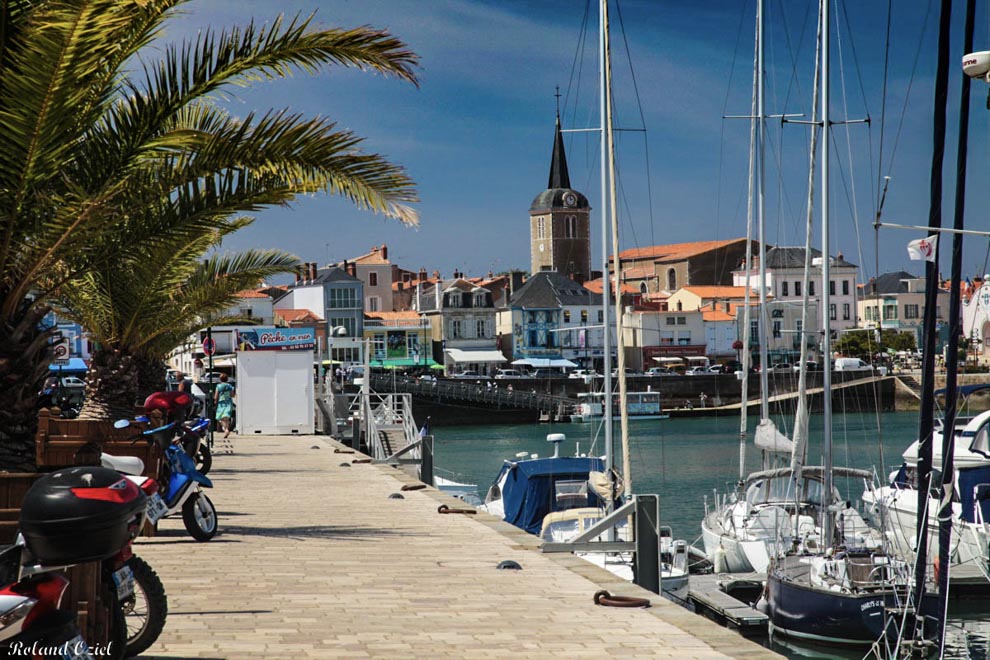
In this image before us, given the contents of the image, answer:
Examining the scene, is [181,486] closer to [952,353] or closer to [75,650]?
[75,650]

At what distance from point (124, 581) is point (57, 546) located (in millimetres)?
890

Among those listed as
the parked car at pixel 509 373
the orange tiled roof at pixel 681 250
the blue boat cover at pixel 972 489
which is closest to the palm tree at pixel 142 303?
the blue boat cover at pixel 972 489

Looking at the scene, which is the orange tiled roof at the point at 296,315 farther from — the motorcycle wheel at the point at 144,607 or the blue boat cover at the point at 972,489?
the motorcycle wheel at the point at 144,607

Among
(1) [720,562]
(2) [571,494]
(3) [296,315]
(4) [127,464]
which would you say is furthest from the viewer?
(3) [296,315]

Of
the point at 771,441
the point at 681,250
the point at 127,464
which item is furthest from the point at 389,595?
the point at 681,250

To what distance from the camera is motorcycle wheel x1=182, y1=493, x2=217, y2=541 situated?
11.9 metres

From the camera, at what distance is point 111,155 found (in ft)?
36.2

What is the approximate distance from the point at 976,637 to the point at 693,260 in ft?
438

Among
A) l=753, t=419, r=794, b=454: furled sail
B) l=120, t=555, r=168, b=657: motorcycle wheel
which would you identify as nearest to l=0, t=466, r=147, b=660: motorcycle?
l=120, t=555, r=168, b=657: motorcycle wheel

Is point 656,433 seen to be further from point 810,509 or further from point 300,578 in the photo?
point 300,578

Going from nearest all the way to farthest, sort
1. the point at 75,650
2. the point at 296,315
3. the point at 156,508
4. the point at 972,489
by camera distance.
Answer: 1. the point at 75,650
2. the point at 156,508
3. the point at 972,489
4. the point at 296,315

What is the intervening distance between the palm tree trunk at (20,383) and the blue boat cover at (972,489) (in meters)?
17.6

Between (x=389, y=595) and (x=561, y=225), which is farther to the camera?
(x=561, y=225)

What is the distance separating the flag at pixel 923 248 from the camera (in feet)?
43.5
